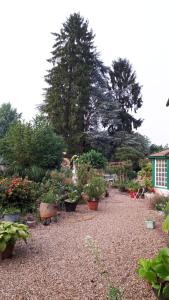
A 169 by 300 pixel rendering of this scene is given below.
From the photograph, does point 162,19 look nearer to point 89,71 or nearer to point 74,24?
point 89,71

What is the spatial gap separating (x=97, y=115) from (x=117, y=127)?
112 inches

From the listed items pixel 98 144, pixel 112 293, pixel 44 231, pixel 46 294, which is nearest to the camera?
pixel 112 293

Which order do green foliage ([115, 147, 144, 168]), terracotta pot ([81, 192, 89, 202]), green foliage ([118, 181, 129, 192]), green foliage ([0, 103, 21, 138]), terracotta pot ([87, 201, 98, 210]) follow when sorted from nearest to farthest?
terracotta pot ([87, 201, 98, 210]) → terracotta pot ([81, 192, 89, 202]) → green foliage ([118, 181, 129, 192]) → green foliage ([115, 147, 144, 168]) → green foliage ([0, 103, 21, 138])

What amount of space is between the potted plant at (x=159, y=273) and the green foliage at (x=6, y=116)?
27.6 m

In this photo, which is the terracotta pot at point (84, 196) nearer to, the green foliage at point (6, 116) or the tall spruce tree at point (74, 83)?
the tall spruce tree at point (74, 83)

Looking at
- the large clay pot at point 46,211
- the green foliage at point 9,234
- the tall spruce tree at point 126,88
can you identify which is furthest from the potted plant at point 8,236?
the tall spruce tree at point 126,88

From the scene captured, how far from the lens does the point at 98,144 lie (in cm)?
2373

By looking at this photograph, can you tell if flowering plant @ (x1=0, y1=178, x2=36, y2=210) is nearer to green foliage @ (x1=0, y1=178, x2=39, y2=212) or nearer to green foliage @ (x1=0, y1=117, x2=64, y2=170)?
green foliage @ (x1=0, y1=178, x2=39, y2=212)

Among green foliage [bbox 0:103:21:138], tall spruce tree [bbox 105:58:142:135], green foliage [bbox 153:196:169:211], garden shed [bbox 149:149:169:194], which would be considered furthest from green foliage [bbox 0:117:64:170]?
green foliage [bbox 0:103:21:138]

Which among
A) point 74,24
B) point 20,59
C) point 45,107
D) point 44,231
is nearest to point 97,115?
point 45,107

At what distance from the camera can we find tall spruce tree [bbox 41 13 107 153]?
23.9m

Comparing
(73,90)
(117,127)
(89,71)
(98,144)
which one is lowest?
(98,144)

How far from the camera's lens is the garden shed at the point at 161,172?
33.4ft

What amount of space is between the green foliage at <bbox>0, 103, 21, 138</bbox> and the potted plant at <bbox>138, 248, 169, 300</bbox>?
27.6 m
